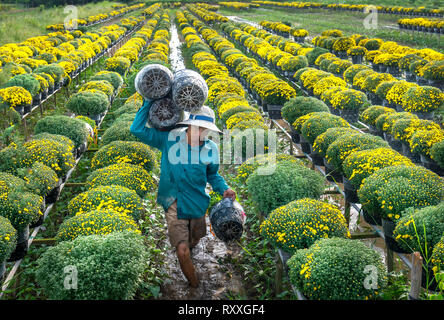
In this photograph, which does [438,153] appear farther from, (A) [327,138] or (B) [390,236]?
(B) [390,236]

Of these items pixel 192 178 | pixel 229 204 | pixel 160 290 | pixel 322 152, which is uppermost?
pixel 192 178

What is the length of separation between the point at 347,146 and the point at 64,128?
522 centimetres

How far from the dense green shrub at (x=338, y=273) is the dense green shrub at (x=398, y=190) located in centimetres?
126

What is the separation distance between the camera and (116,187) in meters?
5.42

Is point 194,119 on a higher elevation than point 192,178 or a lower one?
higher

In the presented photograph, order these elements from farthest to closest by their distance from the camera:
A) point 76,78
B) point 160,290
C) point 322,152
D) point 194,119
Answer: point 76,78
point 322,152
point 160,290
point 194,119

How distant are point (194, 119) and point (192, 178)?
0.66 metres

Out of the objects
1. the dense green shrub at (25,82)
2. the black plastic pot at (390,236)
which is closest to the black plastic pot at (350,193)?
the black plastic pot at (390,236)

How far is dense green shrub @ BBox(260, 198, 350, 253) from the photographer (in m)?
4.54

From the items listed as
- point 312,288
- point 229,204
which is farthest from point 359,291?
point 229,204

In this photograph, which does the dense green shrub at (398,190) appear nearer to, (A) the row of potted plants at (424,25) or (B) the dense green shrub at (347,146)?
(B) the dense green shrub at (347,146)

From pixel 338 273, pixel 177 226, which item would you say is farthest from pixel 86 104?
pixel 338 273

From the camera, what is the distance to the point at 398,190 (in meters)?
5.11
